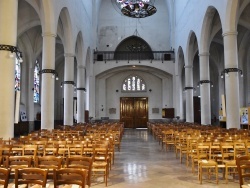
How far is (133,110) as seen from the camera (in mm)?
35500

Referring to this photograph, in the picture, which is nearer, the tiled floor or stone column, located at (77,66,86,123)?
the tiled floor

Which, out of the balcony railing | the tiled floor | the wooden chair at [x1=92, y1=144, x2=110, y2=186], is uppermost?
the balcony railing

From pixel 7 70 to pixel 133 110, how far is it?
25.6 m

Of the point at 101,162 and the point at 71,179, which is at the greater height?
the point at 71,179

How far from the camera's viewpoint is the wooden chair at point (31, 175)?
4145 millimetres

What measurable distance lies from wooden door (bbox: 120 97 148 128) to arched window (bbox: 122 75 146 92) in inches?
43.9

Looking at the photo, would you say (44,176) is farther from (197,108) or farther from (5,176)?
(197,108)

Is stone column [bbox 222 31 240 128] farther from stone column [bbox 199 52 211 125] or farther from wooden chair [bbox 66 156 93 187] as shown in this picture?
wooden chair [bbox 66 156 93 187]

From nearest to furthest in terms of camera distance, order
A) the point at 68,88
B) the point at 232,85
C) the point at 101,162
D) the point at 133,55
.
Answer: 1. the point at 101,162
2. the point at 232,85
3. the point at 68,88
4. the point at 133,55

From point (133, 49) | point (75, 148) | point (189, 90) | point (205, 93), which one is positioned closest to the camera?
point (75, 148)

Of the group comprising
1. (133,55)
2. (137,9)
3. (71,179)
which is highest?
(137,9)

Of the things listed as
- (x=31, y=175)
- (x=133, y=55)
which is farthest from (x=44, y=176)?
(x=133, y=55)

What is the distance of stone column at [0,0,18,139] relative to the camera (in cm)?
1050

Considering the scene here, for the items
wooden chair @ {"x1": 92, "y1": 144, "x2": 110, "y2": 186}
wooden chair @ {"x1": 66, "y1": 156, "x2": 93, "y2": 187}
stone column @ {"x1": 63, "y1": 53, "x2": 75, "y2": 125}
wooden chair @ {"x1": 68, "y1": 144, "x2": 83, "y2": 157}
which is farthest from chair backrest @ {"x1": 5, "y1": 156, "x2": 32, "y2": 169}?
stone column @ {"x1": 63, "y1": 53, "x2": 75, "y2": 125}
